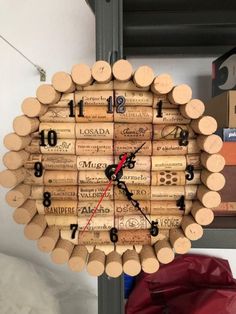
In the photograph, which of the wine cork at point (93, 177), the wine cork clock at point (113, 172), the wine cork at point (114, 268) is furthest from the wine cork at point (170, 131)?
the wine cork at point (114, 268)

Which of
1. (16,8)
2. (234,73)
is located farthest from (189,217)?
(16,8)

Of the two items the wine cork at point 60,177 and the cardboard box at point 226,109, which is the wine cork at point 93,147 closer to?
the wine cork at point 60,177

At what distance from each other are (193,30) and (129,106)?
0.96 feet

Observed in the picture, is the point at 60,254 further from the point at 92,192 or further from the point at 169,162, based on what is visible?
the point at 169,162

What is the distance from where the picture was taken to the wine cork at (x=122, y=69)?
0.39 meters

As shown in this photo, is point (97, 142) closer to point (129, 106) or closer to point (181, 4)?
point (129, 106)

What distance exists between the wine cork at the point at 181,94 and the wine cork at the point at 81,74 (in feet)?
0.42

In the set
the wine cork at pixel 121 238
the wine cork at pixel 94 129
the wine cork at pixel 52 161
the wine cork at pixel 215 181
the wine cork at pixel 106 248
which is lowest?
the wine cork at pixel 106 248

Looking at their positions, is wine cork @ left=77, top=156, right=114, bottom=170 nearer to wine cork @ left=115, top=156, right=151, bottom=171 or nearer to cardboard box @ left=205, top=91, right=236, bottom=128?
wine cork @ left=115, top=156, right=151, bottom=171

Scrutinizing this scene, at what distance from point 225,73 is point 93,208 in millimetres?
446

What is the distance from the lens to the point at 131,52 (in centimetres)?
76

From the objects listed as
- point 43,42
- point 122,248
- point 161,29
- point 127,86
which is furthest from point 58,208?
point 43,42

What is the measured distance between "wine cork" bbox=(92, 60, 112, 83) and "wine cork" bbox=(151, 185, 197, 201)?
0.64 feet

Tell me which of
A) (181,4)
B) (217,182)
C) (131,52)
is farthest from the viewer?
(131,52)
